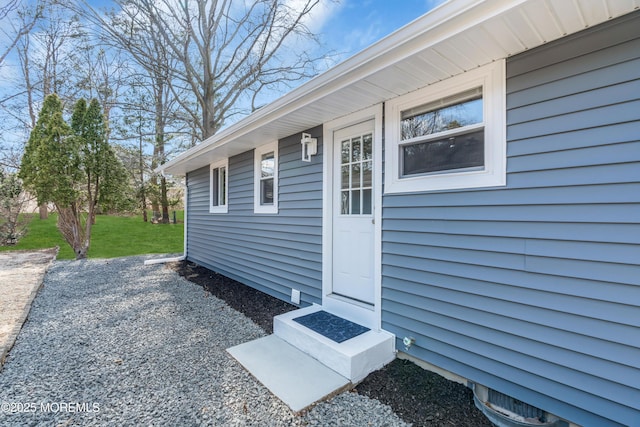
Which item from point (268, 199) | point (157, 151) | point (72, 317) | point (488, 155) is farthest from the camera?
point (157, 151)

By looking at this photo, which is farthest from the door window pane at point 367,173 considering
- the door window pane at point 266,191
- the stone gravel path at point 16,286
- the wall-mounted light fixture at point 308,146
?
the stone gravel path at point 16,286

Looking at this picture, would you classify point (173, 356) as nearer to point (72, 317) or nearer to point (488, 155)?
point (72, 317)

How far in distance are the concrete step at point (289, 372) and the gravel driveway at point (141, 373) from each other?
0.07 meters

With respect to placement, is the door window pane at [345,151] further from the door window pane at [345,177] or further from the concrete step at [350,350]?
the concrete step at [350,350]

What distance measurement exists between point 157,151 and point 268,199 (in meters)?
10.8

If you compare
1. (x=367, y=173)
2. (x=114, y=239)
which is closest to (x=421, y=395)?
(x=367, y=173)

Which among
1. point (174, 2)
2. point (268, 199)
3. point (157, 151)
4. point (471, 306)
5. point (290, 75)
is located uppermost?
point (174, 2)

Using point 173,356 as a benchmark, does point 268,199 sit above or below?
above

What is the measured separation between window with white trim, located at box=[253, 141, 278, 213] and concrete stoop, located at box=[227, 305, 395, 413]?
2.07m

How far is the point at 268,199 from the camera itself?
15.9ft

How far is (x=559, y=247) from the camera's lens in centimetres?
185

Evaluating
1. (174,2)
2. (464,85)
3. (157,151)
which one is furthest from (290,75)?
(464,85)

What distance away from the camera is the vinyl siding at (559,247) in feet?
5.35

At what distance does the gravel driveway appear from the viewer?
2.01 m
